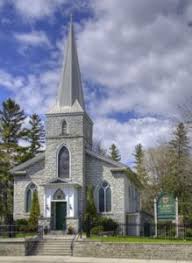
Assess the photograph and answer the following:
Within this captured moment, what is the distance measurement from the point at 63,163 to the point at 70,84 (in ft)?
23.8

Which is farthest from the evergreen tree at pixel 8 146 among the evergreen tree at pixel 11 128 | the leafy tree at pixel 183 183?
the leafy tree at pixel 183 183

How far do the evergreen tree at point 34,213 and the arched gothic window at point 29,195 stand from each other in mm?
763

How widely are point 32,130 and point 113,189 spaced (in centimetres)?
2338

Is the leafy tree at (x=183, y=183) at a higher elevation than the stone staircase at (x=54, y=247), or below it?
higher

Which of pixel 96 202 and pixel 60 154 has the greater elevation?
pixel 60 154

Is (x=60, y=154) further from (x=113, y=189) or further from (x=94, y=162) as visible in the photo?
(x=113, y=189)

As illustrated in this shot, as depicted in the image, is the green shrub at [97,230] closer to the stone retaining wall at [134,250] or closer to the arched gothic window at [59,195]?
the arched gothic window at [59,195]

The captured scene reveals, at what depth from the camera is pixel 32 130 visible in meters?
52.5

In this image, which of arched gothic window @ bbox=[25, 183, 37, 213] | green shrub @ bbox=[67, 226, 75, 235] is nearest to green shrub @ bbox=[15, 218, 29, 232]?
arched gothic window @ bbox=[25, 183, 37, 213]

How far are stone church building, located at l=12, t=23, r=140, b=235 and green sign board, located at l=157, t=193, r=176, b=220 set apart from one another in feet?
16.4

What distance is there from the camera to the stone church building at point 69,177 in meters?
31.0

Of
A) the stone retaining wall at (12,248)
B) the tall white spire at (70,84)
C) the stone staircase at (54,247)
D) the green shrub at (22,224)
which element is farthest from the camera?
the tall white spire at (70,84)

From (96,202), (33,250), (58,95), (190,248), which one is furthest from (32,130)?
(190,248)

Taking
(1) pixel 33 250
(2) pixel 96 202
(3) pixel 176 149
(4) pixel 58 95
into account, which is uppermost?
(4) pixel 58 95
